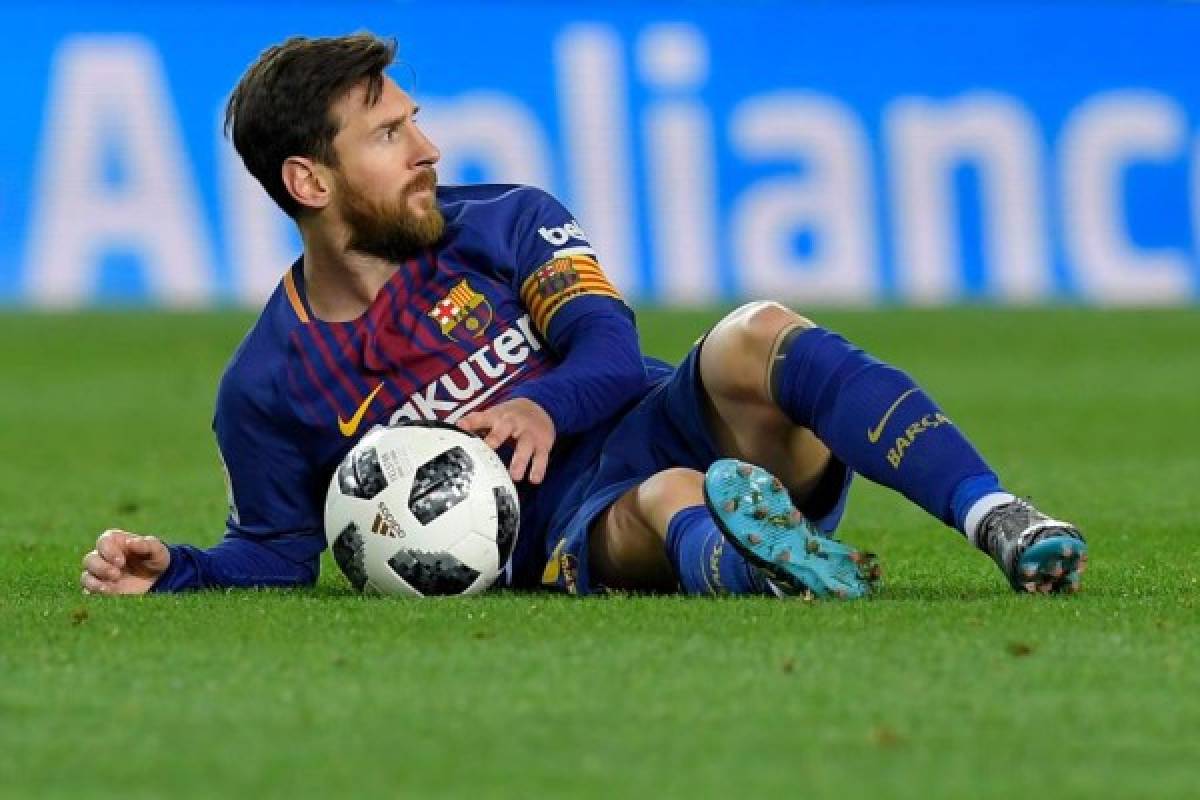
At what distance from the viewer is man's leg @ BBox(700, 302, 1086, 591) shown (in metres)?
4.63

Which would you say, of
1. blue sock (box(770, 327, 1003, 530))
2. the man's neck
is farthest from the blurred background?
blue sock (box(770, 327, 1003, 530))

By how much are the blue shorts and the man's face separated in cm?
61

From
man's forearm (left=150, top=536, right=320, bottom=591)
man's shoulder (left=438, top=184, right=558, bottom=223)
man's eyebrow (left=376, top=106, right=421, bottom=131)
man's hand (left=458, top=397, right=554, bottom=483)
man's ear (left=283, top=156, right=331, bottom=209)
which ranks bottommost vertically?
man's forearm (left=150, top=536, right=320, bottom=591)

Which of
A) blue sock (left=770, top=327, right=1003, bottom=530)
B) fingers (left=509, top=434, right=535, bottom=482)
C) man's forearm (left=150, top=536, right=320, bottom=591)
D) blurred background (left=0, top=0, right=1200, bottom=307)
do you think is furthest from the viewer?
blurred background (left=0, top=0, right=1200, bottom=307)

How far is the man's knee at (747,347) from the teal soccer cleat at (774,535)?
370 millimetres

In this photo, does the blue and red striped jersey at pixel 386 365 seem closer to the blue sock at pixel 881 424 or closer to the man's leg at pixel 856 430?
the man's leg at pixel 856 430

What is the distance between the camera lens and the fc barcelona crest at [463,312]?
17.6ft

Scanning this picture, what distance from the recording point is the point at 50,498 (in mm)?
8273

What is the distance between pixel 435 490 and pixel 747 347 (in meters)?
0.66

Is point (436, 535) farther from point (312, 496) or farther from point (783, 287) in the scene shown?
point (783, 287)

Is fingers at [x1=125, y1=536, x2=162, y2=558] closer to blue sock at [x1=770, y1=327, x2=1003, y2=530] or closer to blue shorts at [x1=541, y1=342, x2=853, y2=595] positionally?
blue shorts at [x1=541, y1=342, x2=853, y2=595]

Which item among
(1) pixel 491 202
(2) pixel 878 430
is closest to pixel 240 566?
(1) pixel 491 202

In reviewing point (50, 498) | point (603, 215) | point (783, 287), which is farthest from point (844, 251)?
point (50, 498)

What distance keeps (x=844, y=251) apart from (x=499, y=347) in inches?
496
